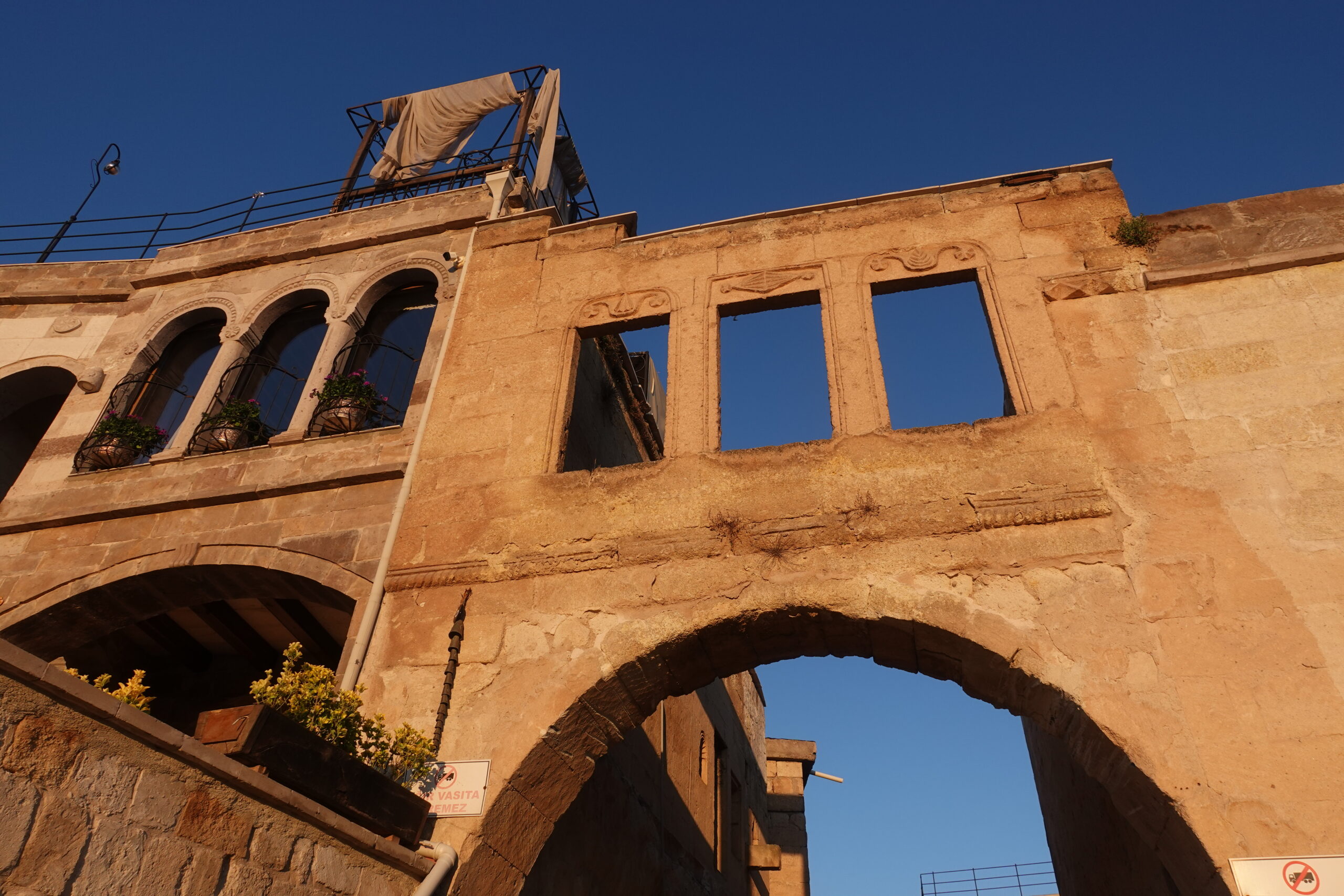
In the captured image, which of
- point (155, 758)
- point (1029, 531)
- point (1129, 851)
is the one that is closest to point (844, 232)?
point (1029, 531)

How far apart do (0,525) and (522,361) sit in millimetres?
4713

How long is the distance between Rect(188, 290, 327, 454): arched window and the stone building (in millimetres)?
46

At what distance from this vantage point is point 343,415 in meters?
7.76

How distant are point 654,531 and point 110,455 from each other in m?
5.39

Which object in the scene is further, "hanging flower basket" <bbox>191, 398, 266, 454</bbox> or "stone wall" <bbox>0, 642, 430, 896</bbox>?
"hanging flower basket" <bbox>191, 398, 266, 454</bbox>

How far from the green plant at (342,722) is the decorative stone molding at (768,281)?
13.3ft

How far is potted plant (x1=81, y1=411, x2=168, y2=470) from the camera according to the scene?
8289mm

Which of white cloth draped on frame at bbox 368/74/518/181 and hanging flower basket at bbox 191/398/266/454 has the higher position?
white cloth draped on frame at bbox 368/74/518/181

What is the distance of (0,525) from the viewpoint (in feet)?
25.8

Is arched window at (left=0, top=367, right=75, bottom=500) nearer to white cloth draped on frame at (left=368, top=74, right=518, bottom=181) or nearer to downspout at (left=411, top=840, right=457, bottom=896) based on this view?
white cloth draped on frame at (left=368, top=74, right=518, bottom=181)

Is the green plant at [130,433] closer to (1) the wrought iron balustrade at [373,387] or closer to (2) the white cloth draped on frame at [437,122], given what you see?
(1) the wrought iron balustrade at [373,387]

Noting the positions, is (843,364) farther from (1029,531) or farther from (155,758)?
(155,758)

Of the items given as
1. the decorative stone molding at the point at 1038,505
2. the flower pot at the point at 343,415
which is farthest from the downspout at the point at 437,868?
the flower pot at the point at 343,415

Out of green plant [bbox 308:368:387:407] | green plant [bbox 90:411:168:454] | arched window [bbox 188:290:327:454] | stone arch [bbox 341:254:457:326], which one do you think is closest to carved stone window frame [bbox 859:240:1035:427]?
stone arch [bbox 341:254:457:326]
